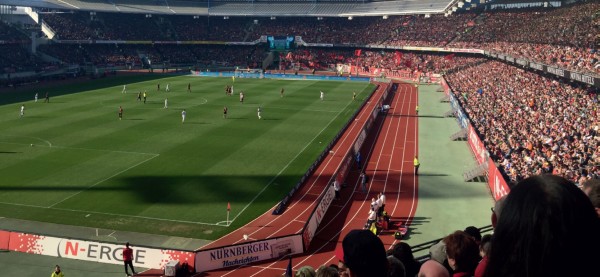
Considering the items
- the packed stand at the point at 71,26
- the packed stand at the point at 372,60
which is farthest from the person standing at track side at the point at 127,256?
the packed stand at the point at 71,26

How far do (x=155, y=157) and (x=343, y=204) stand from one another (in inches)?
557

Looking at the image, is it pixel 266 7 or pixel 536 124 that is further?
pixel 266 7

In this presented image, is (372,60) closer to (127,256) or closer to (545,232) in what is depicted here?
(127,256)

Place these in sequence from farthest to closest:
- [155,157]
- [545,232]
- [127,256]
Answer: [155,157] → [127,256] → [545,232]

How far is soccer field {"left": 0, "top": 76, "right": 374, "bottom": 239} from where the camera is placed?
83.8 ft

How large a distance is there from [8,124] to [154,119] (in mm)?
11890

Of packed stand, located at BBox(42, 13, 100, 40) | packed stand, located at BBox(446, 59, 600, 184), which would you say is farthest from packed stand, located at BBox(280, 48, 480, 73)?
packed stand, located at BBox(42, 13, 100, 40)

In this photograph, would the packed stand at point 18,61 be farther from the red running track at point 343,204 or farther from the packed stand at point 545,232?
the packed stand at point 545,232

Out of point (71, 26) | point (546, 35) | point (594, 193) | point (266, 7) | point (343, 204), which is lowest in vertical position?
point (343, 204)

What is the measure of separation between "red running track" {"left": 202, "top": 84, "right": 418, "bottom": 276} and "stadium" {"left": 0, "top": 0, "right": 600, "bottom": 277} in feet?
0.42

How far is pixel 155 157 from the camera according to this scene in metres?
35.1

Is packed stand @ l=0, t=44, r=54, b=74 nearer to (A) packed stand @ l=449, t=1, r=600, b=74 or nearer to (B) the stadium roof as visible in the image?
(B) the stadium roof

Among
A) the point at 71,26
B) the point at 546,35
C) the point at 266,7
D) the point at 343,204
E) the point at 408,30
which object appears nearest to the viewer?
the point at 343,204

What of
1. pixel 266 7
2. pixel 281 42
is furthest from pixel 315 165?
pixel 266 7
